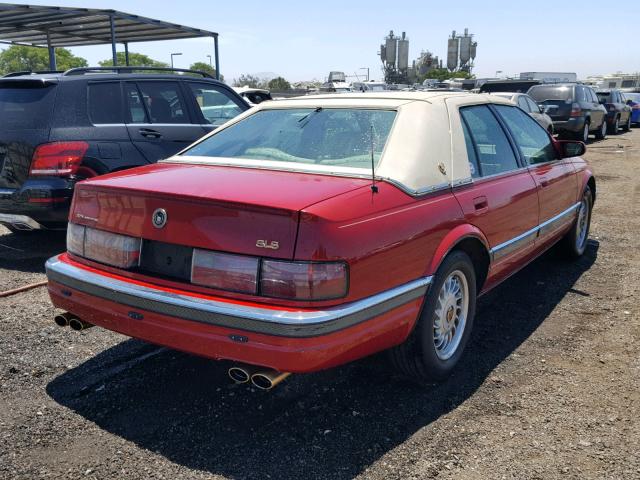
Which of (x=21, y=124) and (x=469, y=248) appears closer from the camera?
(x=469, y=248)

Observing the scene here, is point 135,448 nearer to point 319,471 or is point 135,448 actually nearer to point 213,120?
point 319,471

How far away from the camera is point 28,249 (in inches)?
238

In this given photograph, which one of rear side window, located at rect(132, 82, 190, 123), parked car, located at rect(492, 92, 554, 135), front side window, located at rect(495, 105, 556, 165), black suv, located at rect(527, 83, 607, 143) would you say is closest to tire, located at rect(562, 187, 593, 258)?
front side window, located at rect(495, 105, 556, 165)

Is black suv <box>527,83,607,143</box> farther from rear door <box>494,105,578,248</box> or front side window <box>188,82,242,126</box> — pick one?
rear door <box>494,105,578,248</box>

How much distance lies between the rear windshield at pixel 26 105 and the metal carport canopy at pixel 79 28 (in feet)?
23.4

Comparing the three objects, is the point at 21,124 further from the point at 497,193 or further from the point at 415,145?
the point at 497,193

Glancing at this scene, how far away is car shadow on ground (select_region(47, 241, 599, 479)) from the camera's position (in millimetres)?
2656

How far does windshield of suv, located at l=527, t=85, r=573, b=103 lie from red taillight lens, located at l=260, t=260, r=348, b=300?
15983 mm

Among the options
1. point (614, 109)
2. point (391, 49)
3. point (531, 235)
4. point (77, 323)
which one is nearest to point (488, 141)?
point (531, 235)


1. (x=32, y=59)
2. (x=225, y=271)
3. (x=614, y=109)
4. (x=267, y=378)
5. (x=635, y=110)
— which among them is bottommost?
(x=267, y=378)

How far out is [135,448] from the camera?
→ 2707mm

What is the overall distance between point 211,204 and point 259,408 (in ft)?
3.67

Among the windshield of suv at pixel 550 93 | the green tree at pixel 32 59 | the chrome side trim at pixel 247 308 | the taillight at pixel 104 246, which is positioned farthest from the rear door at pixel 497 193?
the green tree at pixel 32 59

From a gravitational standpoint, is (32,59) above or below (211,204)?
above
